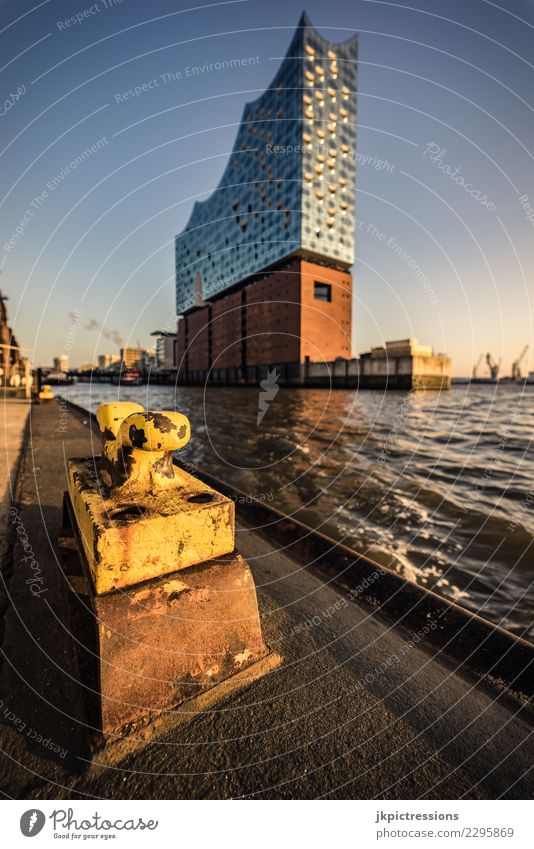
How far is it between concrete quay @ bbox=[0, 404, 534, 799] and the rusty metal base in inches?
3.4

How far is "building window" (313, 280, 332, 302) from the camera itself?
62213 millimetres

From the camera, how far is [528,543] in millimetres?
5020

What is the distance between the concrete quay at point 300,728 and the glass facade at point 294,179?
4647 cm

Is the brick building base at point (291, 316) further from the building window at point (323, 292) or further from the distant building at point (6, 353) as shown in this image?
the distant building at point (6, 353)

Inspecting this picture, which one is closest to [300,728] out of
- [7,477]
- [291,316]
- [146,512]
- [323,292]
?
[146,512]

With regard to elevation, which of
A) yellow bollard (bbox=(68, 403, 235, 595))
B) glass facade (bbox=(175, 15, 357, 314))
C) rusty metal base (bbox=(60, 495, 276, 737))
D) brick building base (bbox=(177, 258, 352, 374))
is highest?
glass facade (bbox=(175, 15, 357, 314))

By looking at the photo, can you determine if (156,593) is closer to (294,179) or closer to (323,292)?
(294,179)

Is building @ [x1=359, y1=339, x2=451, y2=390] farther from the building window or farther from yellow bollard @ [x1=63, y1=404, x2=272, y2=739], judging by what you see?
yellow bollard @ [x1=63, y1=404, x2=272, y2=739]

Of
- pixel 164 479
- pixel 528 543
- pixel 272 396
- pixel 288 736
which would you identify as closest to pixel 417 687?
pixel 288 736

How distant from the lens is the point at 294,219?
54781 mm

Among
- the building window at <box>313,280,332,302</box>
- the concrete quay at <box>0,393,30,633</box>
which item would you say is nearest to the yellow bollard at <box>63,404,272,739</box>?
the concrete quay at <box>0,393,30,633</box>

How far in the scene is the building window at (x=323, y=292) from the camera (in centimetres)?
6221

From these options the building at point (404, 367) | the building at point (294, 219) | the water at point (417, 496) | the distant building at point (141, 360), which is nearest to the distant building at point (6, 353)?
the distant building at point (141, 360)

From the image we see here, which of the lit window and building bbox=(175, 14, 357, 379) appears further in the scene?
the lit window
